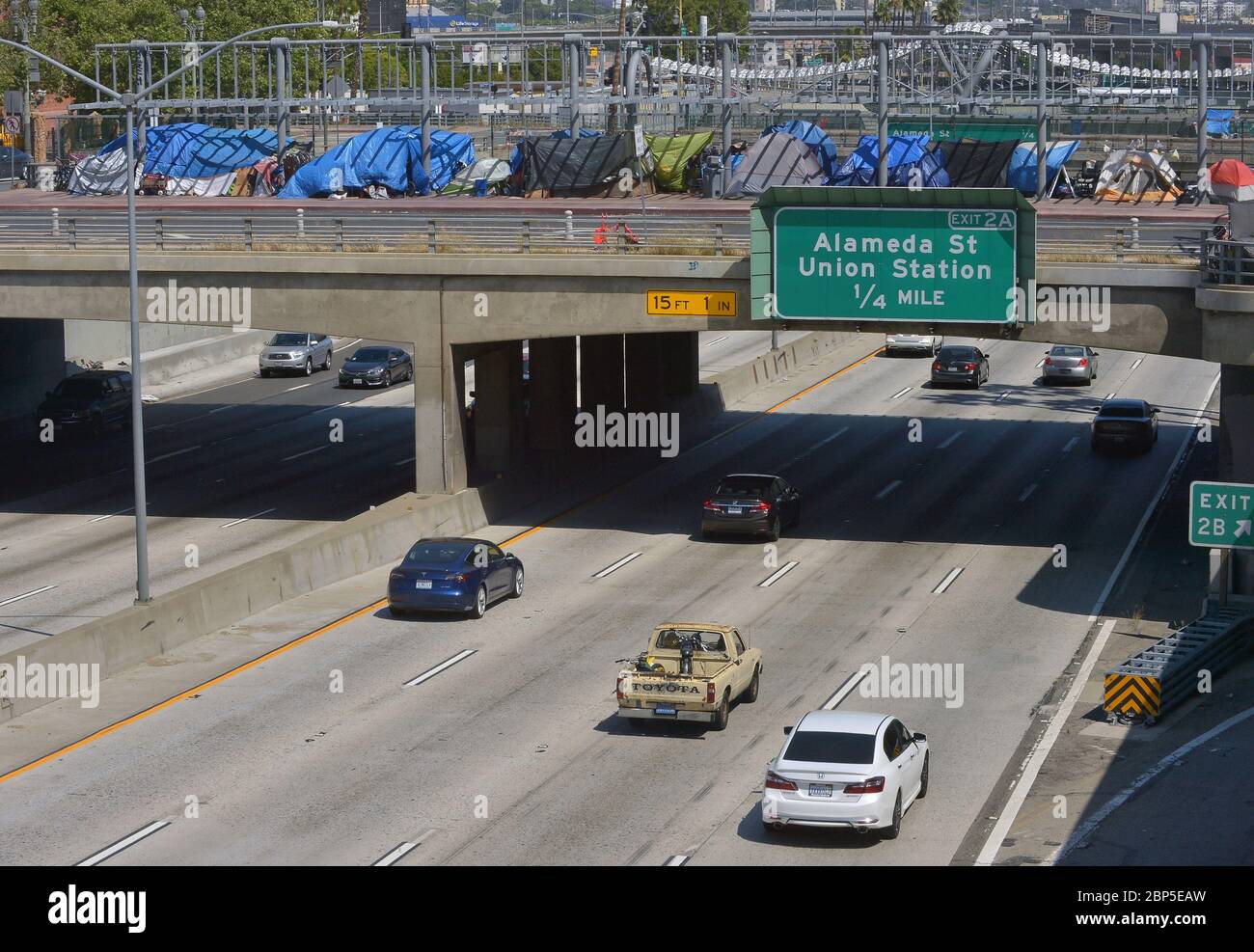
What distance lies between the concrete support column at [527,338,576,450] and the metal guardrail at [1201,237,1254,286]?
1846cm

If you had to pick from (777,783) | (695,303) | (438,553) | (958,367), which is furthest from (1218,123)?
(777,783)

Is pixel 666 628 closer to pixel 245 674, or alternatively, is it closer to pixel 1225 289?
pixel 245 674

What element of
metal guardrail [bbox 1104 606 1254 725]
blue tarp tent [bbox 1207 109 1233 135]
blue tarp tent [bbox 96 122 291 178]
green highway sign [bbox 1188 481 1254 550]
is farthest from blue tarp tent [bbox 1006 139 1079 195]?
blue tarp tent [bbox 1207 109 1233 135]

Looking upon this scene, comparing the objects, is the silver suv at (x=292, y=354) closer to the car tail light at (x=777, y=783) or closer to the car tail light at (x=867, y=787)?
the car tail light at (x=777, y=783)

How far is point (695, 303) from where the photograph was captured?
38.4 meters

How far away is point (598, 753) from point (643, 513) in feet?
60.4

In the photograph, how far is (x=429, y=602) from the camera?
107 feet

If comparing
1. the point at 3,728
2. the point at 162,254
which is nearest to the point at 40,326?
the point at 162,254

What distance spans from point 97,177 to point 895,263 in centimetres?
3105

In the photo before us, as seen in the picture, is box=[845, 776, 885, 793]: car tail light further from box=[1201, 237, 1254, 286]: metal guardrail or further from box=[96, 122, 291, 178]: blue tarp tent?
box=[96, 122, 291, 178]: blue tarp tent

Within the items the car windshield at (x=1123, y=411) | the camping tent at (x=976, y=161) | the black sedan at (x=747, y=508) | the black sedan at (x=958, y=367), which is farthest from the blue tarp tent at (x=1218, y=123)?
the black sedan at (x=747, y=508)

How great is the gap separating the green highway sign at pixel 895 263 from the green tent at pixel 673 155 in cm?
1754

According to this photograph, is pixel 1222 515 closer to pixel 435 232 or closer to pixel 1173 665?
pixel 1173 665

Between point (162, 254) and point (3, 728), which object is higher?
point (162, 254)
